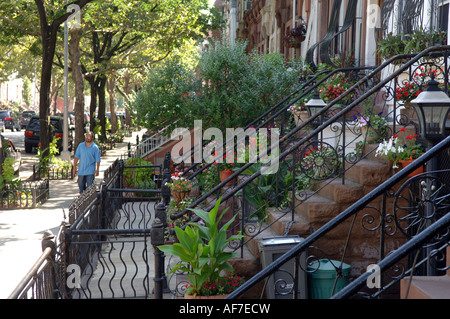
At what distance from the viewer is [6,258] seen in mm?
8609

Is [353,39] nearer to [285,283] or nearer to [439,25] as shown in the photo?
[439,25]

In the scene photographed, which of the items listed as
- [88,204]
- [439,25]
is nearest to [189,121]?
[88,204]

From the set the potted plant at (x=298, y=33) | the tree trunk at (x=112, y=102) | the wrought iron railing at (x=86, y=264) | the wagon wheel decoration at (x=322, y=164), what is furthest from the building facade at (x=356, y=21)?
the tree trunk at (x=112, y=102)

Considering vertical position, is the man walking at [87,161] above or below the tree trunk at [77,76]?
below

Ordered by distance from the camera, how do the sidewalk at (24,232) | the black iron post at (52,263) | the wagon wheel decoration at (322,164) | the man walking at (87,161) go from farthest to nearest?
the man walking at (87,161) < the sidewalk at (24,232) < the wagon wheel decoration at (322,164) < the black iron post at (52,263)

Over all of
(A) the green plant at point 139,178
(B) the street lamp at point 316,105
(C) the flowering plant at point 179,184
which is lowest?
(A) the green plant at point 139,178

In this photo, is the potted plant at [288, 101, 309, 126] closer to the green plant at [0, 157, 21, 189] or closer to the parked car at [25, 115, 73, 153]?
the green plant at [0, 157, 21, 189]

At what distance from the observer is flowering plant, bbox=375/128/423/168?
19.8ft

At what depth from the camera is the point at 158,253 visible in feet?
19.3

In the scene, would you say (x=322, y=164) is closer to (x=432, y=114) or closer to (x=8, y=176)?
(x=432, y=114)

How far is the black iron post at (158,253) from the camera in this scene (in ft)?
19.0

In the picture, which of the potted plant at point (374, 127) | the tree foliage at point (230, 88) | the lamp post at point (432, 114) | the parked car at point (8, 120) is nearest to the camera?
the lamp post at point (432, 114)

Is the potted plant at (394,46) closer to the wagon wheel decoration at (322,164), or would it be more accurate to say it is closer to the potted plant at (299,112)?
the wagon wheel decoration at (322,164)
